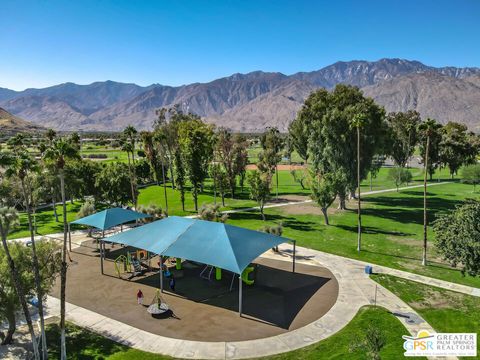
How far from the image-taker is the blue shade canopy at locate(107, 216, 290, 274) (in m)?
25.4

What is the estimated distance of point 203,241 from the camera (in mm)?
27547

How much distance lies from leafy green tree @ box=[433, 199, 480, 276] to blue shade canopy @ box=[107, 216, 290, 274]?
11.3 meters

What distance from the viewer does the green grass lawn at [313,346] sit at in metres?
19.3

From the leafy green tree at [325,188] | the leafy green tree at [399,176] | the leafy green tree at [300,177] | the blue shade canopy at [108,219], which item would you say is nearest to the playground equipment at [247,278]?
the blue shade canopy at [108,219]

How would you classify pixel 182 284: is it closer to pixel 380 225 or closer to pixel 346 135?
pixel 380 225

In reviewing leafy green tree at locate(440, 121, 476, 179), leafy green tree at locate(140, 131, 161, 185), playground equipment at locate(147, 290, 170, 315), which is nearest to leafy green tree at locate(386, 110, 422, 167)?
leafy green tree at locate(440, 121, 476, 179)

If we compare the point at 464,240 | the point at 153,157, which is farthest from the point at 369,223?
the point at 153,157

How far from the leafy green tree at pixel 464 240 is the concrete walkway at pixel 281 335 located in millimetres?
4385

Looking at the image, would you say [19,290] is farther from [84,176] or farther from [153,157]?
[153,157]

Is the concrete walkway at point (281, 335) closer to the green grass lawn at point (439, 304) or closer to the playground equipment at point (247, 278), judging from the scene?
the green grass lawn at point (439, 304)

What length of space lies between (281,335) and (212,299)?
6401mm

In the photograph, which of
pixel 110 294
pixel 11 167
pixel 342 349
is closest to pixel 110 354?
pixel 110 294

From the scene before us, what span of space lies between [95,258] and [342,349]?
24267 mm

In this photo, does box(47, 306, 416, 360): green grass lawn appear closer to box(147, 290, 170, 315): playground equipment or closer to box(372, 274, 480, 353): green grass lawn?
box(372, 274, 480, 353): green grass lawn
